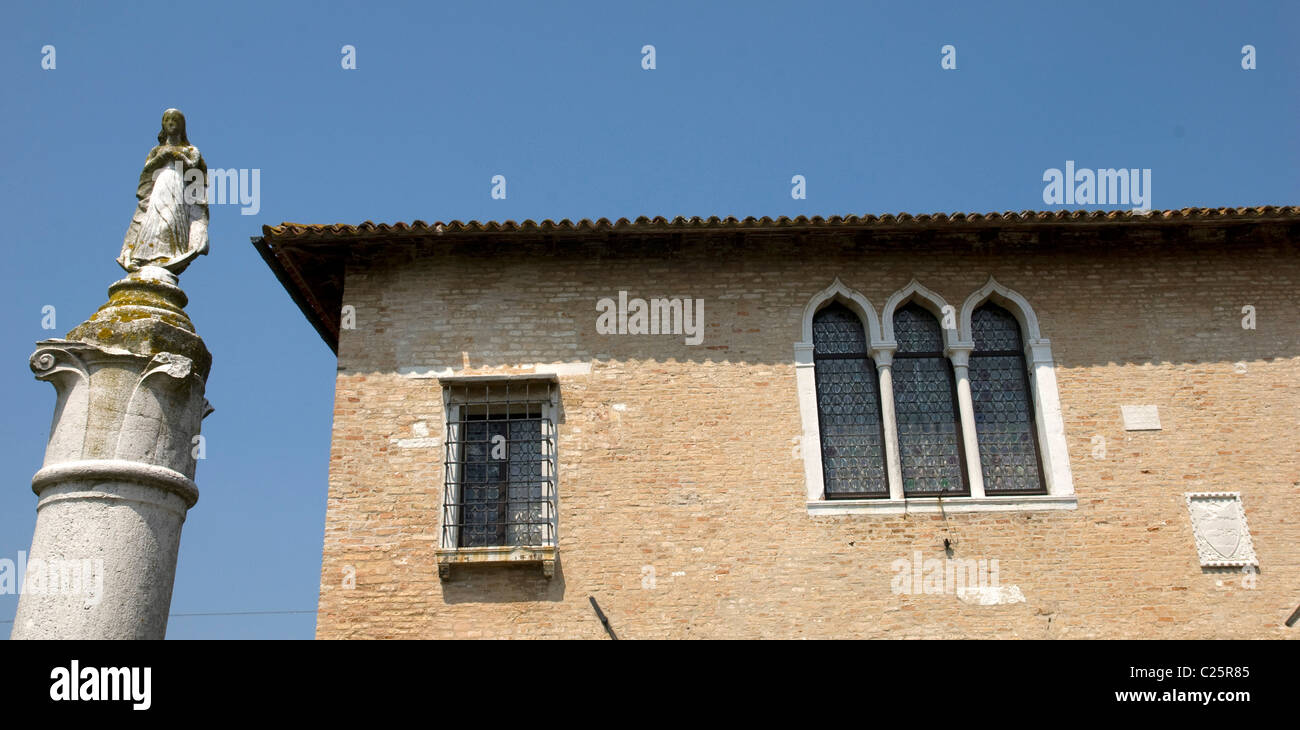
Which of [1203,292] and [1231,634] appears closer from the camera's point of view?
[1231,634]

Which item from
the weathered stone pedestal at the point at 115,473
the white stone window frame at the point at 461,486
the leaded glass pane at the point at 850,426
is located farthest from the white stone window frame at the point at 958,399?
the weathered stone pedestal at the point at 115,473

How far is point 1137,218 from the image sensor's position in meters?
11.4

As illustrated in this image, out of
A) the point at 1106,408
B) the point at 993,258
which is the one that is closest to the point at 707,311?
the point at 993,258

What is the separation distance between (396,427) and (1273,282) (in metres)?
8.88

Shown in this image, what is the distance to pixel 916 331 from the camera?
1171 cm

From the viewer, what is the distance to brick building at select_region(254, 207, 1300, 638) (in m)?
10.4

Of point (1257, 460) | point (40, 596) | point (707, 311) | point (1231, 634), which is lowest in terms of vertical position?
point (1231, 634)

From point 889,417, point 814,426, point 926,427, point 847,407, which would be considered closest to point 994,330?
point 926,427

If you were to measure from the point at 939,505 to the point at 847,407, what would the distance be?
1317mm

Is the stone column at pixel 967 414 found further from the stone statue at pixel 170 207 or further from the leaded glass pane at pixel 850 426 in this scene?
the stone statue at pixel 170 207

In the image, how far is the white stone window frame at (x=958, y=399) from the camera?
35.2 feet

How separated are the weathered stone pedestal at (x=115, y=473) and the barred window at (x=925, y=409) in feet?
20.9
